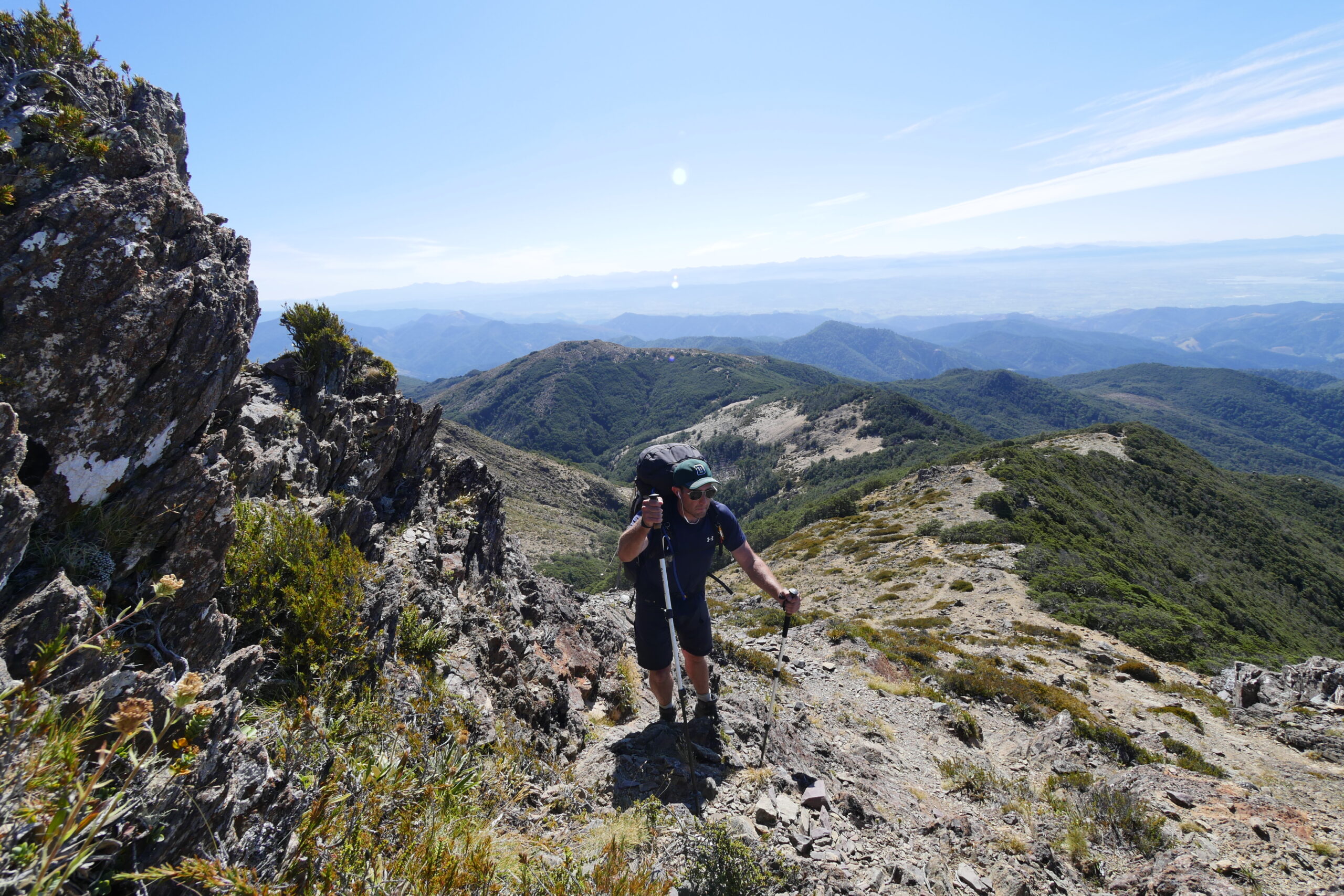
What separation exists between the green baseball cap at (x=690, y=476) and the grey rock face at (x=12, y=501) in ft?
15.3

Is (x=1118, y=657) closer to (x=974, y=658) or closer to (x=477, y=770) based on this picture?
(x=974, y=658)

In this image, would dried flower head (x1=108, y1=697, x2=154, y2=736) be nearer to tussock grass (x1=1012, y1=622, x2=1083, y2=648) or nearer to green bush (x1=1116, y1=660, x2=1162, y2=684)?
green bush (x1=1116, y1=660, x2=1162, y2=684)

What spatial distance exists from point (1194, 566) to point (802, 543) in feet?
86.1

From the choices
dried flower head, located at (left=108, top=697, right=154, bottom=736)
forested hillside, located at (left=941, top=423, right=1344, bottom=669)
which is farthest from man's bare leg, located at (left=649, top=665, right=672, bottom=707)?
forested hillside, located at (left=941, top=423, right=1344, bottom=669)

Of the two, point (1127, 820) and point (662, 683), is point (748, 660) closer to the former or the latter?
point (662, 683)

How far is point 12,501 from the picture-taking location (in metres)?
3.12

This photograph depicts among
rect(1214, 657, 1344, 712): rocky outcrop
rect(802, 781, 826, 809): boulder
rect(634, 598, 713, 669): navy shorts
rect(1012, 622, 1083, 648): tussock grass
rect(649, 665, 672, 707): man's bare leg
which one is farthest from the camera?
rect(1012, 622, 1083, 648): tussock grass

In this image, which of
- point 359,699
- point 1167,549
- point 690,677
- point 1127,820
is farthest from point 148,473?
point 1167,549

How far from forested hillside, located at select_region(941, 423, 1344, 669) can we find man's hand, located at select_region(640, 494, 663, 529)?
2075cm

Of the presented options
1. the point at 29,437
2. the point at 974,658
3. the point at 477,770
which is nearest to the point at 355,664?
the point at 477,770

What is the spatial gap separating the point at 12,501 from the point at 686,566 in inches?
200

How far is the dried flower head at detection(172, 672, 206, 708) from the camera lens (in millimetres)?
2104

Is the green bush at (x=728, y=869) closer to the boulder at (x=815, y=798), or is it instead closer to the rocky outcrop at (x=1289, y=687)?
the boulder at (x=815, y=798)

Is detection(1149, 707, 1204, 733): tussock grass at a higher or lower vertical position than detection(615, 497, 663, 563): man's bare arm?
lower
